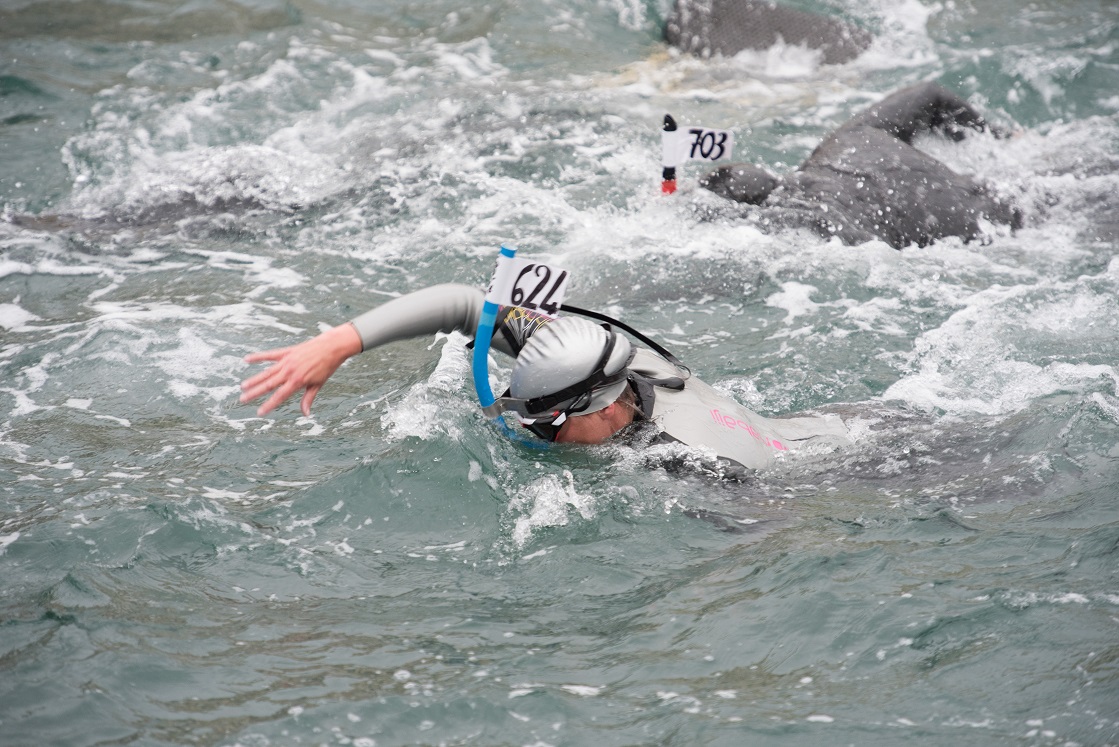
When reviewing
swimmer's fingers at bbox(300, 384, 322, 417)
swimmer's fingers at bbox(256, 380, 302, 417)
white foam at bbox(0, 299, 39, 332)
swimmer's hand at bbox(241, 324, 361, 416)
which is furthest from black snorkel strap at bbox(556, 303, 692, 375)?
white foam at bbox(0, 299, 39, 332)

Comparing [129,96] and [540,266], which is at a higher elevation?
[540,266]

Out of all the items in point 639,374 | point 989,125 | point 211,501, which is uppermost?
→ point 989,125

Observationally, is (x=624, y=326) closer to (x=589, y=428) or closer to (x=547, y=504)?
(x=589, y=428)

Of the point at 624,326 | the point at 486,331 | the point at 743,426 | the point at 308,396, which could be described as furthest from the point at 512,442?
the point at 308,396

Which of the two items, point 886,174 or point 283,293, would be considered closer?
point 283,293

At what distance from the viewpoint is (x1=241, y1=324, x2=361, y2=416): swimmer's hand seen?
3383 millimetres

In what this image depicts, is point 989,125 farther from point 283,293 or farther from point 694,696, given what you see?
point 694,696

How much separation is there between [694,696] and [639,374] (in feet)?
5.15

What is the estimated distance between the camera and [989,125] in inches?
334

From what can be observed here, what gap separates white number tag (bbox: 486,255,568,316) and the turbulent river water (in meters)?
0.78

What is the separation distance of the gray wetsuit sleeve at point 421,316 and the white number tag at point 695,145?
123 inches

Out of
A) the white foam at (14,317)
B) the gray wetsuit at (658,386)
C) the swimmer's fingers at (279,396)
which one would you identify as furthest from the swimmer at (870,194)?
the white foam at (14,317)

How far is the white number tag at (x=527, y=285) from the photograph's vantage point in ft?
12.2

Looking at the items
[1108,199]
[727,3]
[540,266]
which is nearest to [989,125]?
[1108,199]
